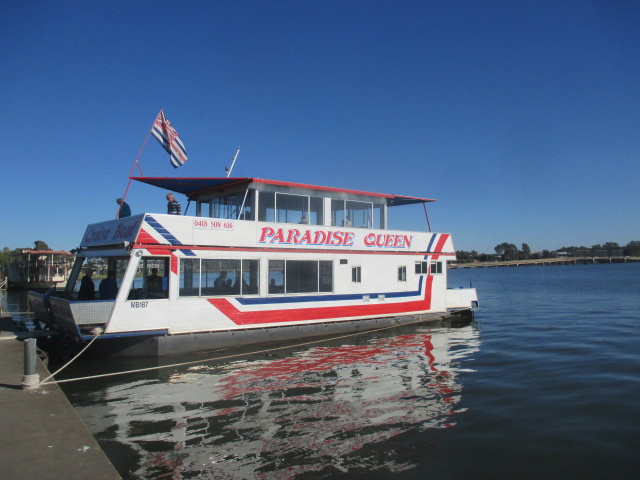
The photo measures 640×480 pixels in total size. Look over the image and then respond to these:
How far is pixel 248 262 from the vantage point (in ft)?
42.9

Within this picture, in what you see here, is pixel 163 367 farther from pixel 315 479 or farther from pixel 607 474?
pixel 607 474

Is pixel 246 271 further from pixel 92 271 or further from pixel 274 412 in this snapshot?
pixel 274 412

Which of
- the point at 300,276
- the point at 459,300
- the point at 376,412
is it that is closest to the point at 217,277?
the point at 300,276

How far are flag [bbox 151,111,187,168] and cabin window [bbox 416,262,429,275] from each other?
894cm

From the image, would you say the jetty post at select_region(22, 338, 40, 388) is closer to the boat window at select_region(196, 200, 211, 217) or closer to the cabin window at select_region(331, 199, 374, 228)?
the boat window at select_region(196, 200, 211, 217)

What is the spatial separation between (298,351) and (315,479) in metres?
7.34

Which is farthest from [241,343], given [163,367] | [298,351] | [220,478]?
[220,478]

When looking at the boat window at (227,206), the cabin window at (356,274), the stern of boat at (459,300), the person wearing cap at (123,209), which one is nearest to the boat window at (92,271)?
the person wearing cap at (123,209)

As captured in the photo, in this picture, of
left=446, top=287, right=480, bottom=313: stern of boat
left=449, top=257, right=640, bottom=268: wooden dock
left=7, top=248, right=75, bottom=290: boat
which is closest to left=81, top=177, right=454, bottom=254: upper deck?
left=446, top=287, right=480, bottom=313: stern of boat

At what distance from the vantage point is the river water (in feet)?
19.5

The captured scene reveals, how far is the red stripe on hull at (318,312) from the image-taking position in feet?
41.4

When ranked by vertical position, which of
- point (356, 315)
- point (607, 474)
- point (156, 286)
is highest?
point (156, 286)

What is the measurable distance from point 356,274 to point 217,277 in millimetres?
4731

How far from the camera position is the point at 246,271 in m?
13.0
